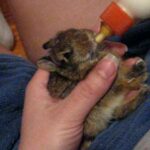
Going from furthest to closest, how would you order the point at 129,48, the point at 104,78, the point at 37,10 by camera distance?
1. the point at 37,10
2. the point at 129,48
3. the point at 104,78

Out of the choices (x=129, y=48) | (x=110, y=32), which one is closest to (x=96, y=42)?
(x=110, y=32)

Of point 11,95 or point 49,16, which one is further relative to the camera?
point 49,16

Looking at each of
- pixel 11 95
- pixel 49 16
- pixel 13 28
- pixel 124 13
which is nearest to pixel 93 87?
pixel 124 13

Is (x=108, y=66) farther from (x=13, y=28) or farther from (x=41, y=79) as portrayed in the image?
(x=13, y=28)

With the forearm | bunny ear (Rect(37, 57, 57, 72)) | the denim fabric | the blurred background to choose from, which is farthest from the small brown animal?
the blurred background

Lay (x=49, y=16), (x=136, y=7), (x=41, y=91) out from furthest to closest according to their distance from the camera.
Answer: (x=49, y=16) < (x=41, y=91) < (x=136, y=7)

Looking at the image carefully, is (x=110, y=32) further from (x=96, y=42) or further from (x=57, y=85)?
(x=57, y=85)

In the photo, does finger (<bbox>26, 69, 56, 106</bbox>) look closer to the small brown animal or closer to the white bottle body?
the small brown animal

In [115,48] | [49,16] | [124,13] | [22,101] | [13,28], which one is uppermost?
[124,13]
